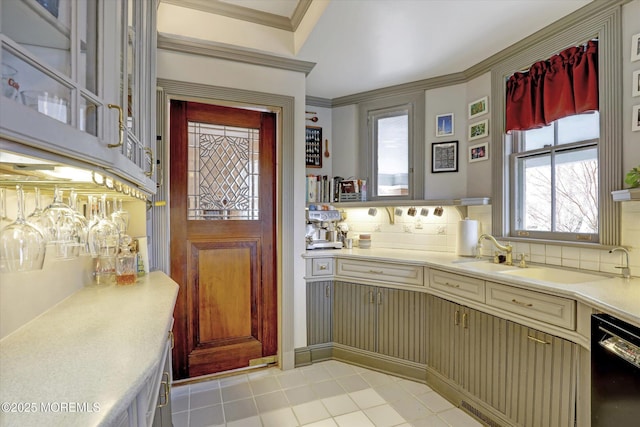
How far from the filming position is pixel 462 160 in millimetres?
2871

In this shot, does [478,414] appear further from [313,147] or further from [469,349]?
[313,147]

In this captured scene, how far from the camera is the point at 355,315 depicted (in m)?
2.79

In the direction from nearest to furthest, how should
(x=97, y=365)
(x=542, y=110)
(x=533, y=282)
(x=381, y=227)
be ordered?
(x=97, y=365) → (x=533, y=282) → (x=542, y=110) → (x=381, y=227)

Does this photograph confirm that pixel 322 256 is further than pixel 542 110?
Yes

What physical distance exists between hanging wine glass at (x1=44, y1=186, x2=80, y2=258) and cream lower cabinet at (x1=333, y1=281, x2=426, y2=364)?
6.88 feet

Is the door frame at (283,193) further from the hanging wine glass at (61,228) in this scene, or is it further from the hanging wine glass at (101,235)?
the hanging wine glass at (61,228)

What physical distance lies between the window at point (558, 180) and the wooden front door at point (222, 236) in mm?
2048

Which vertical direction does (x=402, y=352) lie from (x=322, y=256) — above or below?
below

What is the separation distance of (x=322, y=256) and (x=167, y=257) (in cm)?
126

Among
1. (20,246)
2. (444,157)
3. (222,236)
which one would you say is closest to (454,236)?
(444,157)

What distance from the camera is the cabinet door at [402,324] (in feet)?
8.19

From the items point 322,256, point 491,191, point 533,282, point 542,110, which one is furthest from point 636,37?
point 322,256

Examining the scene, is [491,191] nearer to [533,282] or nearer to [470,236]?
[470,236]

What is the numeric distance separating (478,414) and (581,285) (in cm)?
107
